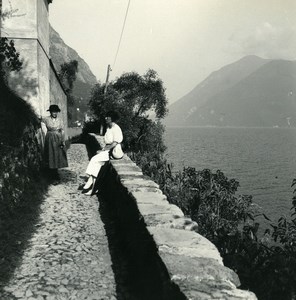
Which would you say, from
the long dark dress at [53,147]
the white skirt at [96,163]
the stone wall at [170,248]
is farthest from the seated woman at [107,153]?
the stone wall at [170,248]

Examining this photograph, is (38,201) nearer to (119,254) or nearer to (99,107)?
(119,254)

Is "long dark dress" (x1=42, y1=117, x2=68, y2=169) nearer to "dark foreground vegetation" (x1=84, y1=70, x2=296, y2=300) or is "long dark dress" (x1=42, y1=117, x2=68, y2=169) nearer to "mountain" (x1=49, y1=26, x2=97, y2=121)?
"dark foreground vegetation" (x1=84, y1=70, x2=296, y2=300)

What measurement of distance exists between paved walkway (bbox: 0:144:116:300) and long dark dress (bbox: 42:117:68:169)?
178cm

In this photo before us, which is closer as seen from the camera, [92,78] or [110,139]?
[110,139]

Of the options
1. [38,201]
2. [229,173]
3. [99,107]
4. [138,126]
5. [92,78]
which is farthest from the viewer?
[92,78]

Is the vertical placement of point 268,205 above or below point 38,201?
below

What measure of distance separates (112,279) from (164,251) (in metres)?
1.05

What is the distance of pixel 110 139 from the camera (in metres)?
8.05

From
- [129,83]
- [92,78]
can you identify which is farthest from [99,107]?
[92,78]

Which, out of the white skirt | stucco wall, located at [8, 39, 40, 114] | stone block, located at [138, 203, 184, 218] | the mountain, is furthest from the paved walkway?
the mountain

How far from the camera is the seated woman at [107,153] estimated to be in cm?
770

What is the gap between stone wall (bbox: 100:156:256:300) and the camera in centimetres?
273

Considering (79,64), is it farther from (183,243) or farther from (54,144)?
(183,243)

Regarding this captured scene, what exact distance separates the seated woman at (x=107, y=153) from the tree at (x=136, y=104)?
17.9 metres
